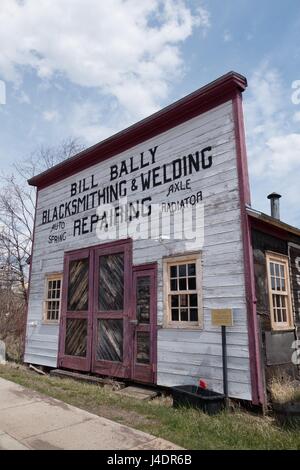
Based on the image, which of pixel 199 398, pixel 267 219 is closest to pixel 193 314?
pixel 199 398

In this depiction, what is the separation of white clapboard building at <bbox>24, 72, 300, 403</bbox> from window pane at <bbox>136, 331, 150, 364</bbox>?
0.11 feet

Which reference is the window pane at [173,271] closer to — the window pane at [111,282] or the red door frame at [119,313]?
the red door frame at [119,313]

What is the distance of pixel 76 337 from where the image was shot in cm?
1038

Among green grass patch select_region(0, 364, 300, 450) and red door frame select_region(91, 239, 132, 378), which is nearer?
green grass patch select_region(0, 364, 300, 450)

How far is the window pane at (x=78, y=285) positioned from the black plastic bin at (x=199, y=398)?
4242 millimetres

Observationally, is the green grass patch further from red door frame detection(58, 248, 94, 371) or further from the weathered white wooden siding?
red door frame detection(58, 248, 94, 371)

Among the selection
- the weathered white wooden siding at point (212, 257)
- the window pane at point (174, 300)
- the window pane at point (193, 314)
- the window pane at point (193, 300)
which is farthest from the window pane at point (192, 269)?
the window pane at point (193, 314)

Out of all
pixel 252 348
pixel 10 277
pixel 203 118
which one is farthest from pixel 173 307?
pixel 10 277

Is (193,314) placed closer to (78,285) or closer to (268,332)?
(268,332)

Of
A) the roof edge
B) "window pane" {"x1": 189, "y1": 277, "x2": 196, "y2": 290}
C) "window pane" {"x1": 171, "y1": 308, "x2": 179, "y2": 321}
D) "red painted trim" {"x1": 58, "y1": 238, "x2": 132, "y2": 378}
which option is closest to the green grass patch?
"red painted trim" {"x1": 58, "y1": 238, "x2": 132, "y2": 378}

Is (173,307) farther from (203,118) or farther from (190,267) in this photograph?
(203,118)

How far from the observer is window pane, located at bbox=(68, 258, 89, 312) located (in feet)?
34.1

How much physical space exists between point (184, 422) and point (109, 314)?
4.25 m

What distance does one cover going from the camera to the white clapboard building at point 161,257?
7141 millimetres
